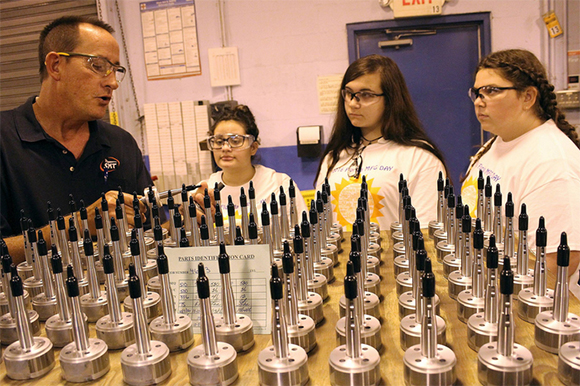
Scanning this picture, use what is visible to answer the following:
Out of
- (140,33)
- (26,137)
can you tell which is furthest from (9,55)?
(26,137)

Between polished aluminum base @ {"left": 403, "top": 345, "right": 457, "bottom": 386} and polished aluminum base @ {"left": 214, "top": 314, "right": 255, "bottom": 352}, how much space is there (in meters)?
0.31

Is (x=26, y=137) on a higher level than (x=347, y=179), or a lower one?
higher

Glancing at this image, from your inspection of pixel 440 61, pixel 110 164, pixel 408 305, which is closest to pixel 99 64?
pixel 110 164

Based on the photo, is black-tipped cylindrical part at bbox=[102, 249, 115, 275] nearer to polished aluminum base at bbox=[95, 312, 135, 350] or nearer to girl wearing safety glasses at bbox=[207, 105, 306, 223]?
polished aluminum base at bbox=[95, 312, 135, 350]

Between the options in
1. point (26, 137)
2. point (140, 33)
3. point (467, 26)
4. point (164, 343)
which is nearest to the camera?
point (164, 343)

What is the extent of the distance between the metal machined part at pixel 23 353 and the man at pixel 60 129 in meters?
1.37

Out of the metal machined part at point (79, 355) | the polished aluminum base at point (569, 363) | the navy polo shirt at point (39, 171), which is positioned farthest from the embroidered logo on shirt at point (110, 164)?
the polished aluminum base at point (569, 363)

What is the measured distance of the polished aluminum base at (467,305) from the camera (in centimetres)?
89

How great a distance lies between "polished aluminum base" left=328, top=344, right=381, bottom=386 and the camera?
716 mm

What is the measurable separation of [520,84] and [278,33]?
9.24 ft

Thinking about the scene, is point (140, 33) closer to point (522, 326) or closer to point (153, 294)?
point (153, 294)

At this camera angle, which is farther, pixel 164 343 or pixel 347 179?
pixel 347 179

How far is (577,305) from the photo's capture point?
36.5 inches

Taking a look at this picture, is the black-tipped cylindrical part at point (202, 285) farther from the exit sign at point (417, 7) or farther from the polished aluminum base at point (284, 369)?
the exit sign at point (417, 7)
